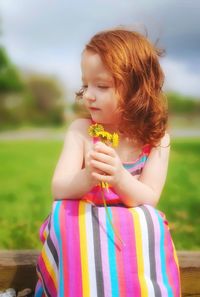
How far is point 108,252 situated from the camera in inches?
64.1

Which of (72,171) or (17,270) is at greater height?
(72,171)

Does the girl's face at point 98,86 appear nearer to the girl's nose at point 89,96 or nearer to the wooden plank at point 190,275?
the girl's nose at point 89,96

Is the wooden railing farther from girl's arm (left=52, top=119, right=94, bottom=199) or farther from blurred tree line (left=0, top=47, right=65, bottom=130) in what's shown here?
blurred tree line (left=0, top=47, right=65, bottom=130)

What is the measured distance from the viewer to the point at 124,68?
1.74 meters

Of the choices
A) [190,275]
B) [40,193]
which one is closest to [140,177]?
[190,275]

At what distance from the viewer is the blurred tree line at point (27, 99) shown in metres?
10.5

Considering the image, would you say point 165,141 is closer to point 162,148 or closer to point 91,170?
point 162,148

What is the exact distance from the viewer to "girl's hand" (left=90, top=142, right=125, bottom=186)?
157cm

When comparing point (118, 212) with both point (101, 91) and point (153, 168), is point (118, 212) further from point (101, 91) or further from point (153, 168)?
point (101, 91)

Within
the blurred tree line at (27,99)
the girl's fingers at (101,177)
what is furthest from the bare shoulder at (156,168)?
the blurred tree line at (27,99)

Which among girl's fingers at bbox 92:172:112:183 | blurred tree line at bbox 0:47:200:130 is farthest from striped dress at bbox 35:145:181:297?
blurred tree line at bbox 0:47:200:130

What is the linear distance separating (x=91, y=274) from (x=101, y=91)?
604 millimetres

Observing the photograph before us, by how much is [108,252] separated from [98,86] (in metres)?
0.55

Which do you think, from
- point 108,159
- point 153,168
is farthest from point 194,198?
point 108,159
